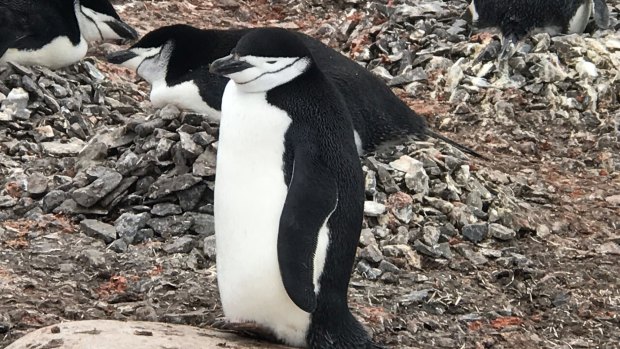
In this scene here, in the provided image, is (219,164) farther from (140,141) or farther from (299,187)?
(140,141)

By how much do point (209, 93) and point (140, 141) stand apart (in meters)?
0.41

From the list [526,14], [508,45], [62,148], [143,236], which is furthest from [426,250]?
[526,14]

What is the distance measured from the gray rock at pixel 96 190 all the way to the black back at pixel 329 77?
61 cm

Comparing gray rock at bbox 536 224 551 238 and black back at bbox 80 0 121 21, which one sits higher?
black back at bbox 80 0 121 21

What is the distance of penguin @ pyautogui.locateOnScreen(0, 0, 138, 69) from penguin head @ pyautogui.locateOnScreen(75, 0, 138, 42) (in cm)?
2

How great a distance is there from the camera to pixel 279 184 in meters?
2.93

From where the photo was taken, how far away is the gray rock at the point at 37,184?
4.41 metres

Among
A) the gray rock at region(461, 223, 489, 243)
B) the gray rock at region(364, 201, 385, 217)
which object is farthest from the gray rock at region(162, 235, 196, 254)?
the gray rock at region(461, 223, 489, 243)

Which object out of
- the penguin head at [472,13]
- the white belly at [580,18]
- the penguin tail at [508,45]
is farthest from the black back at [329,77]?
the white belly at [580,18]

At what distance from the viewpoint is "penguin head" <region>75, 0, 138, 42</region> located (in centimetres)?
621

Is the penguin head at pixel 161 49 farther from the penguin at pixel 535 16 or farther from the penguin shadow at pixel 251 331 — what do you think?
the penguin at pixel 535 16

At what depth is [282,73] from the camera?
118 inches

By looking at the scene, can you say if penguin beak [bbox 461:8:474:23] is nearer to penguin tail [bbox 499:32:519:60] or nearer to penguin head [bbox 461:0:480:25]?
penguin head [bbox 461:0:480:25]

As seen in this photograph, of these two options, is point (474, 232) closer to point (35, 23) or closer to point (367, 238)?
point (367, 238)
